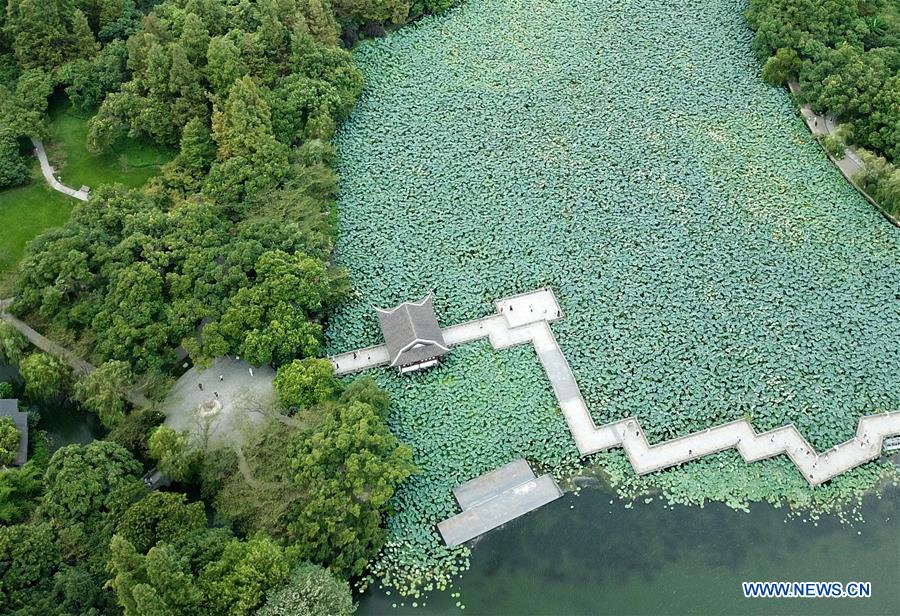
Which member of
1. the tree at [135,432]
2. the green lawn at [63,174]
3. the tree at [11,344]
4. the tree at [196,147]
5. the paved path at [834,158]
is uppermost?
the tree at [196,147]

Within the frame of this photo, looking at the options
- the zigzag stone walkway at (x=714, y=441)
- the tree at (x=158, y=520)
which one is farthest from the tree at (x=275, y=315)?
the tree at (x=158, y=520)

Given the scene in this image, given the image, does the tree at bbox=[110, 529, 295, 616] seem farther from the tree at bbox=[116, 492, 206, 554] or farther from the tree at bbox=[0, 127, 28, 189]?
the tree at bbox=[0, 127, 28, 189]

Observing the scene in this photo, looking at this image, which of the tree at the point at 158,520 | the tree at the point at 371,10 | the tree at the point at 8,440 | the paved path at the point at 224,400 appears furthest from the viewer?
the tree at the point at 371,10

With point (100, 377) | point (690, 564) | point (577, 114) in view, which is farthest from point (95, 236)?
point (690, 564)

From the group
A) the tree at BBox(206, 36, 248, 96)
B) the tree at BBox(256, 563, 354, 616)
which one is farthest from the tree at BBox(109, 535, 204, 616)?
the tree at BBox(206, 36, 248, 96)

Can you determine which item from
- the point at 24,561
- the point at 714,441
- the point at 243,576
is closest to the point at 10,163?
the point at 24,561

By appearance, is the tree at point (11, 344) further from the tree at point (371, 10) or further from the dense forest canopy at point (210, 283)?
the tree at point (371, 10)

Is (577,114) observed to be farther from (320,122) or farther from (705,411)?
(705,411)
